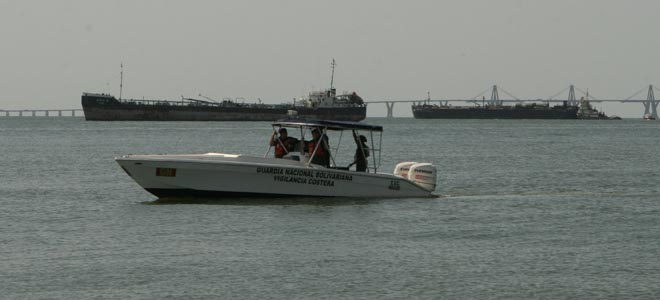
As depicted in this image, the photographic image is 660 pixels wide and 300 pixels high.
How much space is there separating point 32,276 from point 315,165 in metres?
12.4

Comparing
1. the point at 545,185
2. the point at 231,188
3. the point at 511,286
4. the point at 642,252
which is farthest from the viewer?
the point at 545,185

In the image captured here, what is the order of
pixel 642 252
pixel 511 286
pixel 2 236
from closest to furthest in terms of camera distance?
pixel 511 286, pixel 642 252, pixel 2 236

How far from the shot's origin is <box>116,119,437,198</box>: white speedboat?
30.8 meters

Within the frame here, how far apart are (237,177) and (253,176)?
444 mm

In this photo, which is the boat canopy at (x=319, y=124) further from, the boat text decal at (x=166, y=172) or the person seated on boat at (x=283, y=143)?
the boat text decal at (x=166, y=172)

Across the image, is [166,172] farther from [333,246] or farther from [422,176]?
[333,246]

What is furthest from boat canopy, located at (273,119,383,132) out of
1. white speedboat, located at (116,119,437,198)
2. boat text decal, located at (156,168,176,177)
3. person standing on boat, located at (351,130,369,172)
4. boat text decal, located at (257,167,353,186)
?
boat text decal, located at (156,168,176,177)

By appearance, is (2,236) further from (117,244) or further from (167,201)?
(167,201)

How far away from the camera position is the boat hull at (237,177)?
3080cm

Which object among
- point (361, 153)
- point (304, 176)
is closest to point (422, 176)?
point (361, 153)

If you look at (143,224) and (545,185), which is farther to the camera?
(545,185)

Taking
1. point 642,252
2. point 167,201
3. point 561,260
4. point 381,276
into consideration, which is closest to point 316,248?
point 381,276

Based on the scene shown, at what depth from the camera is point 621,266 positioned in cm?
2192

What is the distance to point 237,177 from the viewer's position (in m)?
Answer: 30.9
